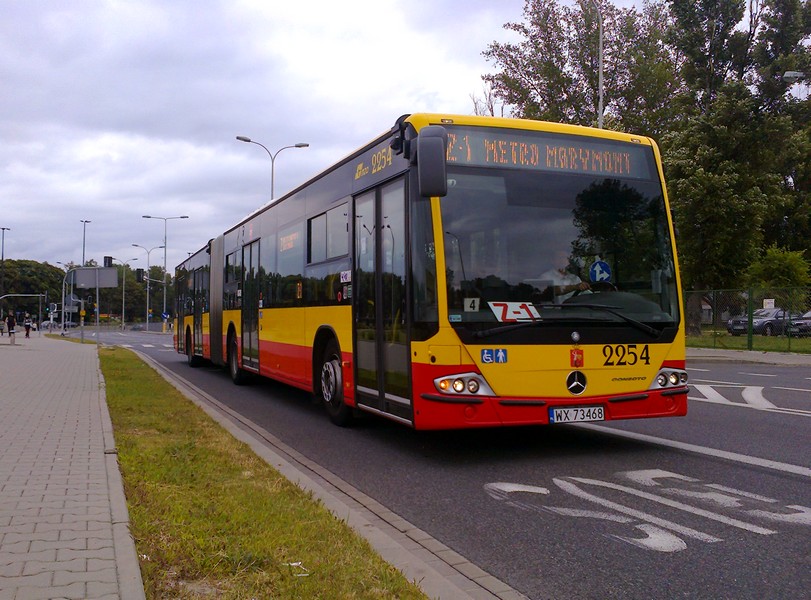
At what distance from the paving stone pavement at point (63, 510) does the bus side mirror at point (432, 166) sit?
339 centimetres

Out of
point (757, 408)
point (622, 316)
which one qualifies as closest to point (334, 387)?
point (622, 316)

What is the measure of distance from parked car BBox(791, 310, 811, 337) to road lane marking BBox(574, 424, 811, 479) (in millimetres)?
19291

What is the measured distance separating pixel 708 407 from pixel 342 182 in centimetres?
601

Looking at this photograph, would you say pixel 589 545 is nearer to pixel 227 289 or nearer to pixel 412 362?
pixel 412 362

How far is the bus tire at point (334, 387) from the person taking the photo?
9781mm

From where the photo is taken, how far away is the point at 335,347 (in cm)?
987

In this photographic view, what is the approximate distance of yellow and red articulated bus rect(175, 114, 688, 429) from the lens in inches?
283

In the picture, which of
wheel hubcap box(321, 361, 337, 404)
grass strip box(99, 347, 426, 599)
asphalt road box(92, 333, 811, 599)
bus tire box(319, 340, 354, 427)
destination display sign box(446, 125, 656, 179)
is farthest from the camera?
wheel hubcap box(321, 361, 337, 404)

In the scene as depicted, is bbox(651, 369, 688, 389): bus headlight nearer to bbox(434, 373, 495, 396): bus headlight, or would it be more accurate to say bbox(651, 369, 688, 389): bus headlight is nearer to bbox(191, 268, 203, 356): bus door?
bbox(434, 373, 495, 396): bus headlight

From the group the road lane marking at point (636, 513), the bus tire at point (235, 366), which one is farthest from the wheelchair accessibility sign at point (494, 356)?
the bus tire at point (235, 366)

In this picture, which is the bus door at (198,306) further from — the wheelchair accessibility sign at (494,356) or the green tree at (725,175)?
the green tree at (725,175)

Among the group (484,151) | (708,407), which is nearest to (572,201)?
(484,151)

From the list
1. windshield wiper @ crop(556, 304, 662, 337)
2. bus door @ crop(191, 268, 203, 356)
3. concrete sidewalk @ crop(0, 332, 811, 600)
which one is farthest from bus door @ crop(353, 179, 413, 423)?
bus door @ crop(191, 268, 203, 356)

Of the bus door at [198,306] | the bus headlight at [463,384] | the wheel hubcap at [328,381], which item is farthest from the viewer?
the bus door at [198,306]
